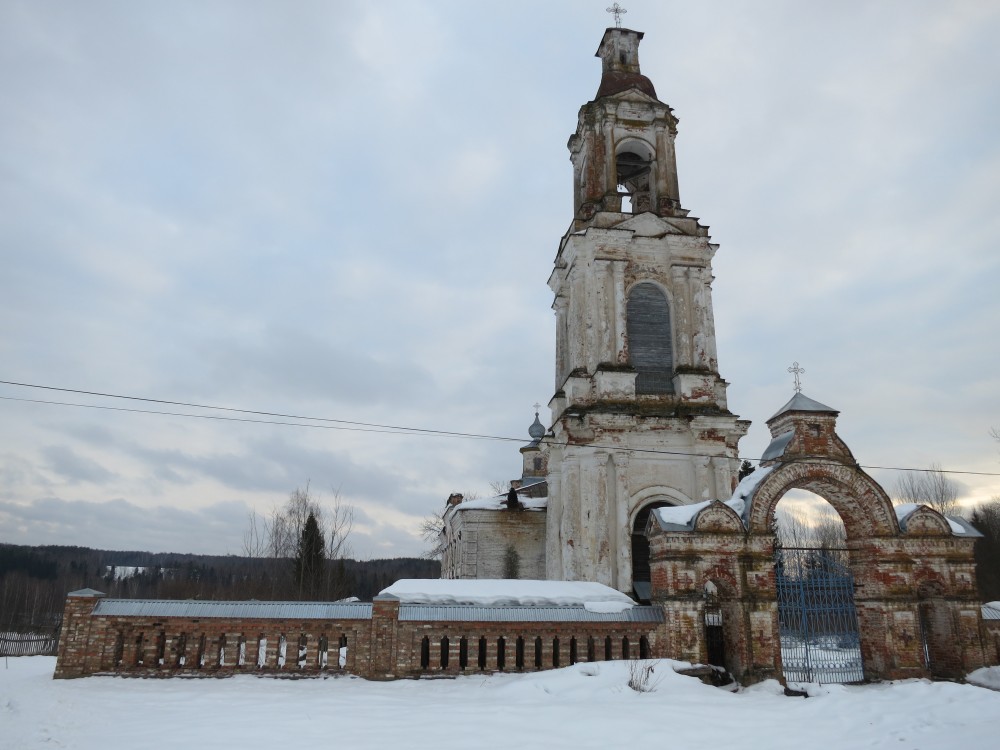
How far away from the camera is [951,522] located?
15898 mm

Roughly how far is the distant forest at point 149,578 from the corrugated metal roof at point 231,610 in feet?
95.7

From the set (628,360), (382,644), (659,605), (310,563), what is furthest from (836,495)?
(310,563)

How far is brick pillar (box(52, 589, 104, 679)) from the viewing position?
12602 millimetres

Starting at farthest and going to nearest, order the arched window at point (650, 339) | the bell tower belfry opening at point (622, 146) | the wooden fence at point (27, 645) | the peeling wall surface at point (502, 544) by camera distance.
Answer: the peeling wall surface at point (502, 544) < the wooden fence at point (27, 645) < the bell tower belfry opening at point (622, 146) < the arched window at point (650, 339)

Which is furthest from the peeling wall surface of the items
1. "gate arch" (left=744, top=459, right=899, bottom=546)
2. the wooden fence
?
the wooden fence

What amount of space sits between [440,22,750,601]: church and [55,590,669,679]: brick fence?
6.56 m

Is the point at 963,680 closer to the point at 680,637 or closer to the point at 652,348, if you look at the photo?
the point at 680,637

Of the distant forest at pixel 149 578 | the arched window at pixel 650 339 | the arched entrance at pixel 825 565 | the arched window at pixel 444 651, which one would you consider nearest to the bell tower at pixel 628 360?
the arched window at pixel 650 339

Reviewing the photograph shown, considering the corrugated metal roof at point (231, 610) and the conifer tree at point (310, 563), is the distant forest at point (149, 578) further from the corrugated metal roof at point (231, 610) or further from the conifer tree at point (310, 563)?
the corrugated metal roof at point (231, 610)

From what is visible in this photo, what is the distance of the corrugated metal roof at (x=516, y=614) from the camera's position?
13766 millimetres

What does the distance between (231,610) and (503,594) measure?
5.32 metres

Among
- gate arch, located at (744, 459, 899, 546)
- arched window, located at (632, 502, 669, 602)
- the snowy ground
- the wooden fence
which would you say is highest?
gate arch, located at (744, 459, 899, 546)

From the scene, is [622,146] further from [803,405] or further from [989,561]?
[989,561]

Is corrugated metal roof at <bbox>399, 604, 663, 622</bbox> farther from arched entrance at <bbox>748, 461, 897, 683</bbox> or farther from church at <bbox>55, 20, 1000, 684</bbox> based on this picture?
arched entrance at <bbox>748, 461, 897, 683</bbox>
